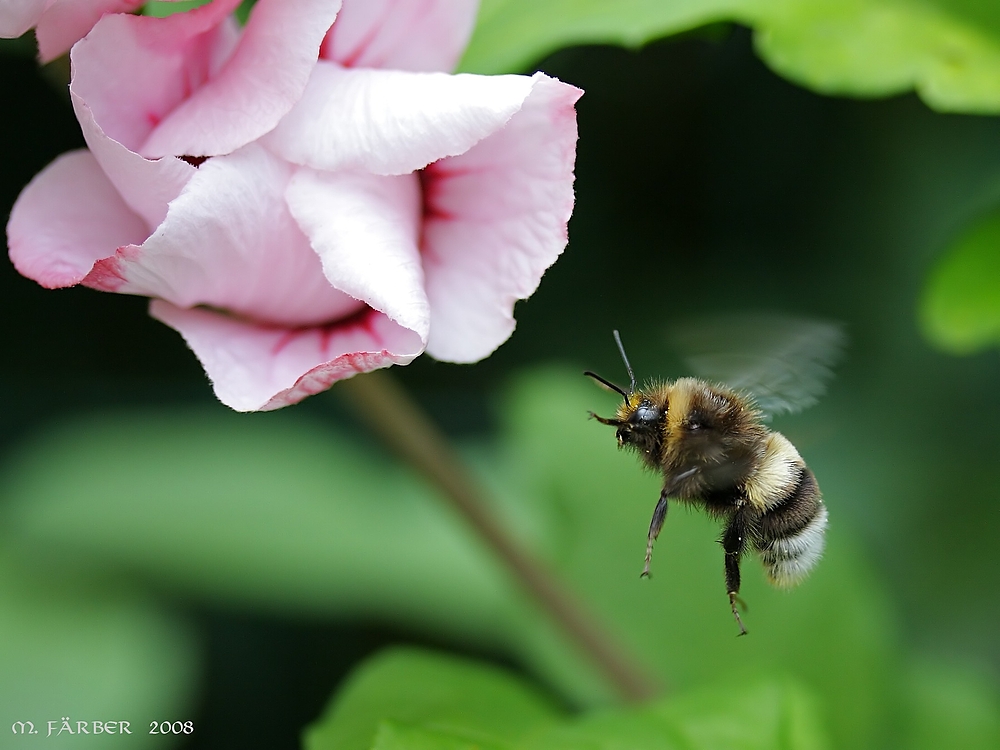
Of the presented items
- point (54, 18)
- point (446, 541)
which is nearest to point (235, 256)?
point (54, 18)

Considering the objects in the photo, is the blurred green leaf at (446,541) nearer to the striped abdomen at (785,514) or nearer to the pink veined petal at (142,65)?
the striped abdomen at (785,514)

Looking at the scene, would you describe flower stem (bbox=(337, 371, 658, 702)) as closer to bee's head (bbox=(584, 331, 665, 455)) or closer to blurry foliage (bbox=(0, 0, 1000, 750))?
blurry foliage (bbox=(0, 0, 1000, 750))

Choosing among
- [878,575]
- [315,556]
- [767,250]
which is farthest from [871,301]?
[315,556]

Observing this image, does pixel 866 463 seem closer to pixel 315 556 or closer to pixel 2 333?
pixel 315 556

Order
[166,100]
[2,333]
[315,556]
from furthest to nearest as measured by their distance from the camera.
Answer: [2,333]
[315,556]
[166,100]

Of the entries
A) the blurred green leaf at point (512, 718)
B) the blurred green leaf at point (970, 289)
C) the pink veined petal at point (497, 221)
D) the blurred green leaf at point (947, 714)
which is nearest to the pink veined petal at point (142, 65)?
the pink veined petal at point (497, 221)

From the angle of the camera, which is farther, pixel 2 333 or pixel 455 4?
pixel 2 333

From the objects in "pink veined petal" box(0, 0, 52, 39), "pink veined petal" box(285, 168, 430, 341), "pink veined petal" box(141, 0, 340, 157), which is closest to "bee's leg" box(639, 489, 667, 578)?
"pink veined petal" box(285, 168, 430, 341)
